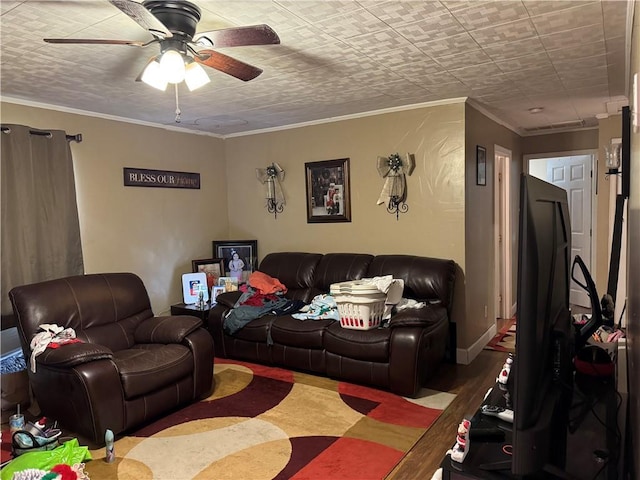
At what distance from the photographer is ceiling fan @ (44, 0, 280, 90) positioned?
6.32 ft

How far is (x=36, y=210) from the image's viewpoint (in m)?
3.63

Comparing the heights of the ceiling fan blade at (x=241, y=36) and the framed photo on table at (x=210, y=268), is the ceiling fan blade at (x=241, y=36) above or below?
above

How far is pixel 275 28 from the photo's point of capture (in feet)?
7.56

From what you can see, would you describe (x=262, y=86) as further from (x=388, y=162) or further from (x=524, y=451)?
(x=524, y=451)

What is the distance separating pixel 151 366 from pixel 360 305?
1.56 metres

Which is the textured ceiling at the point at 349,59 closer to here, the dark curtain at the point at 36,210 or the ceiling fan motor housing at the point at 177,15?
the ceiling fan motor housing at the point at 177,15

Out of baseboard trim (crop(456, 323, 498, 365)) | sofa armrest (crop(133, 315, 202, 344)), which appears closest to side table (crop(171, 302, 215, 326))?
sofa armrest (crop(133, 315, 202, 344))

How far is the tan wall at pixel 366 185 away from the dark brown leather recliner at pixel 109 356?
1.84m

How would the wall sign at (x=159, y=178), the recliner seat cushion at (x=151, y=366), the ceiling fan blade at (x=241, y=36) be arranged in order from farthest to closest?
the wall sign at (x=159, y=178), the recliner seat cushion at (x=151, y=366), the ceiling fan blade at (x=241, y=36)

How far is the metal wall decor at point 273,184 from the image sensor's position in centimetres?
506

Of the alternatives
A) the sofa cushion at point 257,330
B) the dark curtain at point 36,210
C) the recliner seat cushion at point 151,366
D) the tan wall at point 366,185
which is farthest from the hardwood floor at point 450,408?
the dark curtain at point 36,210

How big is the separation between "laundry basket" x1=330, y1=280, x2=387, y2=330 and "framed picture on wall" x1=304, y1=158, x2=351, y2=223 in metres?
1.26

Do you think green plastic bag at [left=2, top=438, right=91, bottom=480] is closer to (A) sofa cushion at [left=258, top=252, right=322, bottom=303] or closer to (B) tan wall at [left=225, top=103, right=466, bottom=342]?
(A) sofa cushion at [left=258, top=252, right=322, bottom=303]

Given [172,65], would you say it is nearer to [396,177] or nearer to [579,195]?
[396,177]
